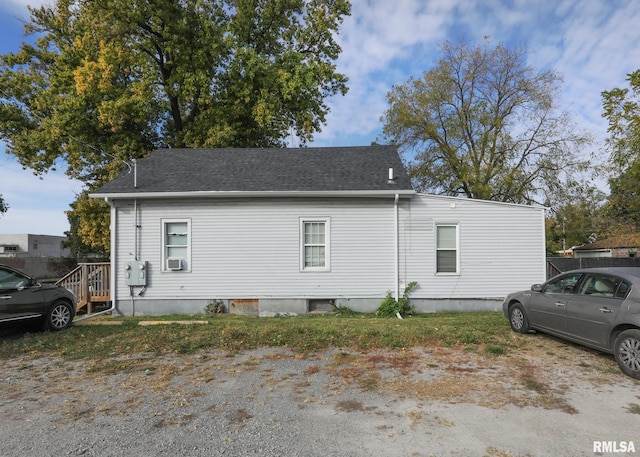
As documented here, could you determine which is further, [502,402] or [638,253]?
[638,253]

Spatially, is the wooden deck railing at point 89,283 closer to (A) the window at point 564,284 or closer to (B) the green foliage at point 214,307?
(B) the green foliage at point 214,307

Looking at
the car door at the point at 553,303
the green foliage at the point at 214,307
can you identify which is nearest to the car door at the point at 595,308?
the car door at the point at 553,303

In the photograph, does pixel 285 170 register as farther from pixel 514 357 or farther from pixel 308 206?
pixel 514 357

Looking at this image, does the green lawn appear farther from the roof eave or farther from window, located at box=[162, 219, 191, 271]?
the roof eave

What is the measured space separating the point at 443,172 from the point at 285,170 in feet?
51.4

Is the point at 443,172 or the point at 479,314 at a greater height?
the point at 443,172

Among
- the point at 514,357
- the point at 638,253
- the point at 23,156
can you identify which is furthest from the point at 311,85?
the point at 638,253

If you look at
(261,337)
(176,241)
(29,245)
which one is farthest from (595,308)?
(29,245)

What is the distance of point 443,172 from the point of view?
2508 cm

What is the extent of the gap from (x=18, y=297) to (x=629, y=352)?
1015 cm

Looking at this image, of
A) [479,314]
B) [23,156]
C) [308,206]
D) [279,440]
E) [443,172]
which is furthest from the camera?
[443,172]

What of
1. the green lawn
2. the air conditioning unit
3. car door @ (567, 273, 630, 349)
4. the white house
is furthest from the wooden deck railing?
car door @ (567, 273, 630, 349)

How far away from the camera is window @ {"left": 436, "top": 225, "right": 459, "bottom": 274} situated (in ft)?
36.6

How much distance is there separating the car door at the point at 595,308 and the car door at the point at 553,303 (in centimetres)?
16
